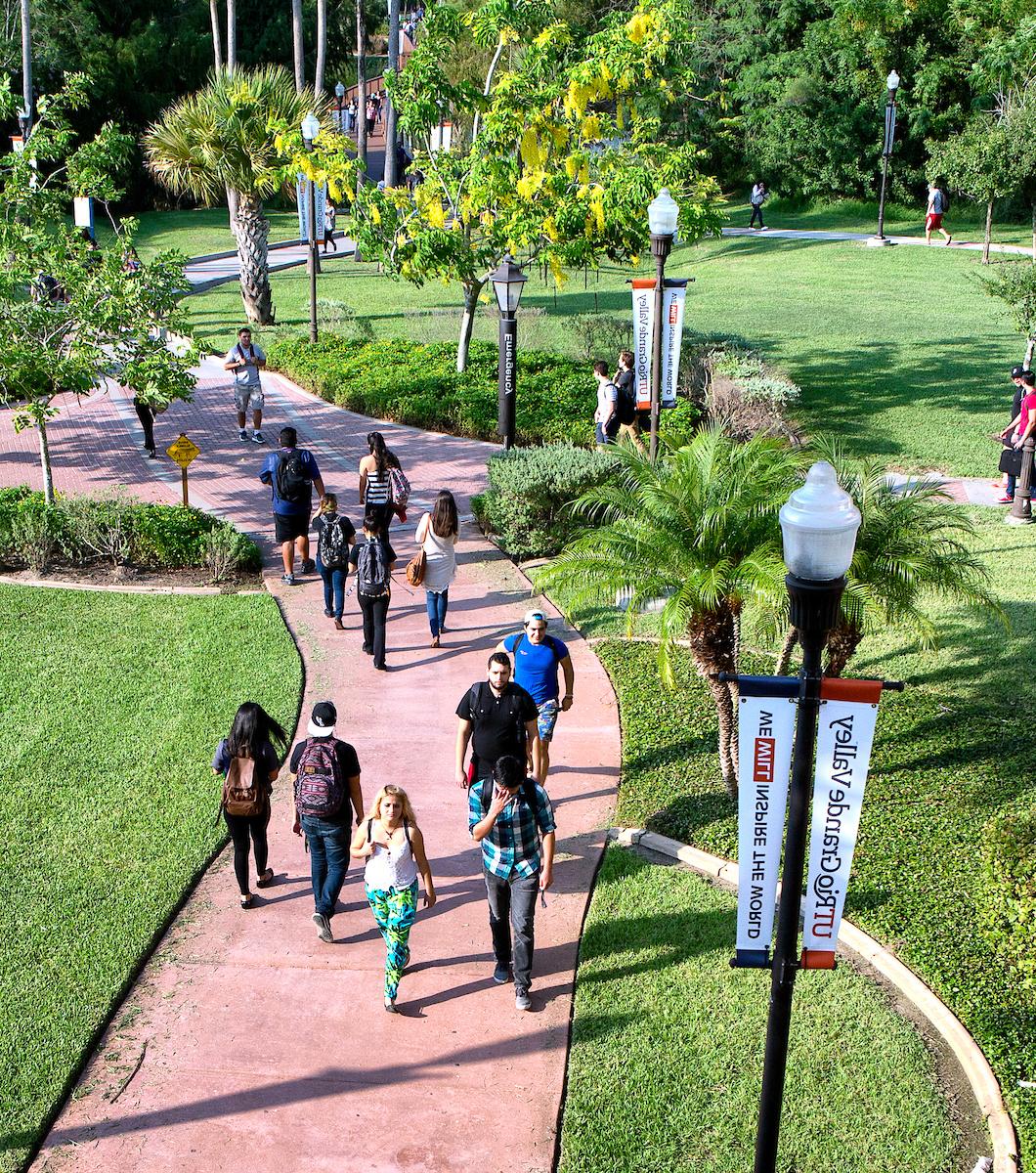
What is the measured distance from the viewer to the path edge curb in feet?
19.7

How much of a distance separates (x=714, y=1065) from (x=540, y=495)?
7969 millimetres

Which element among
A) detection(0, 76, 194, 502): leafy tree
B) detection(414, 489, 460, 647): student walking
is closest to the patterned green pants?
detection(414, 489, 460, 647): student walking

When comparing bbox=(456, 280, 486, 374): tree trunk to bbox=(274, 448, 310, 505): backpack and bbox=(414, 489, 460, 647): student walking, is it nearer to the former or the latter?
bbox=(274, 448, 310, 505): backpack

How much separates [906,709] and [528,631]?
3.49m

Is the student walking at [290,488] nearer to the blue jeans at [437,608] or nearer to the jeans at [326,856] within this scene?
the blue jeans at [437,608]

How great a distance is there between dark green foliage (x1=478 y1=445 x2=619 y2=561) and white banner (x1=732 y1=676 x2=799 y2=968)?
812cm

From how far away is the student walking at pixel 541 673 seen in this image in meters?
8.63

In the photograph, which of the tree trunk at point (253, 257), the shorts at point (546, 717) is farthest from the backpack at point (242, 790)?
the tree trunk at point (253, 257)

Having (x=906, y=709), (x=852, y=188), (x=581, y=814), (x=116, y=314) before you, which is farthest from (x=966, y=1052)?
(x=852, y=188)

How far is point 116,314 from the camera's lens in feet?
44.0

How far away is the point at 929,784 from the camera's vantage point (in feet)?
29.6

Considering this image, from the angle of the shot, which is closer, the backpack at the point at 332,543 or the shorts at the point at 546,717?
the shorts at the point at 546,717

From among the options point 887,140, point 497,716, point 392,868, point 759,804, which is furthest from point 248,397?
point 887,140

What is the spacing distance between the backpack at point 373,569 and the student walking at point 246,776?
331 cm
